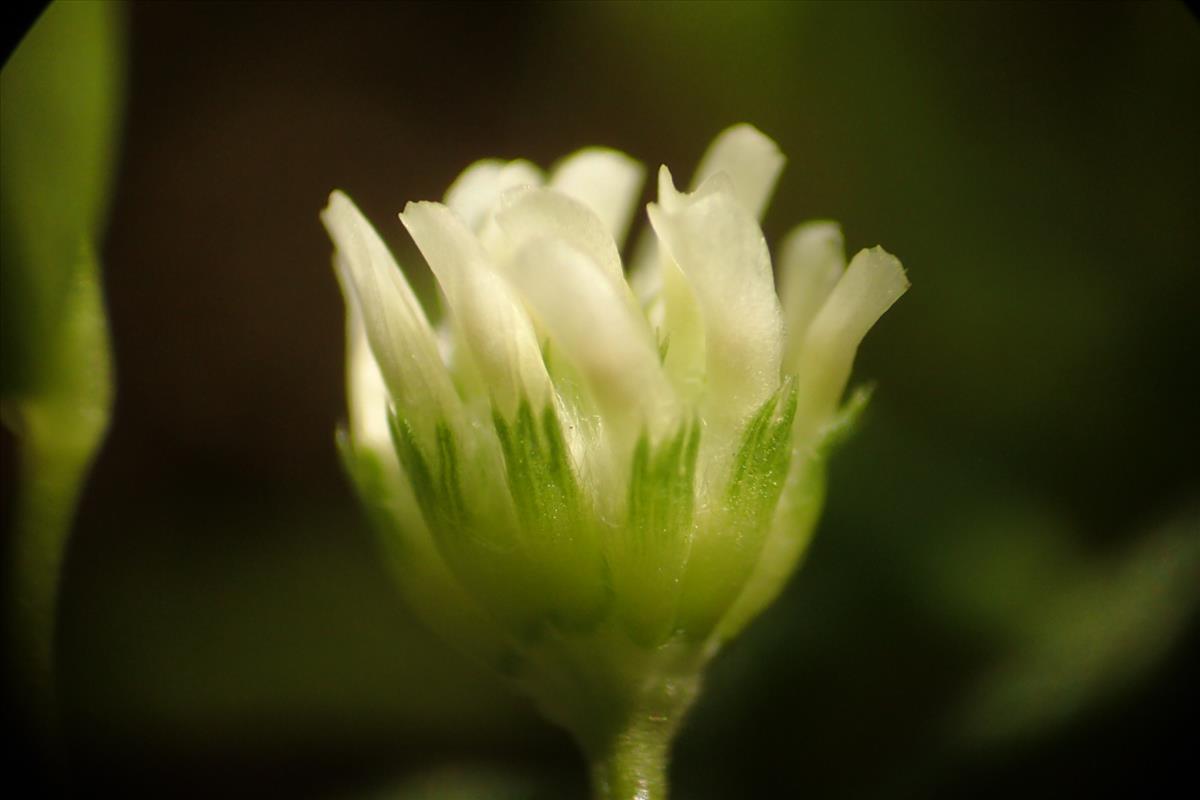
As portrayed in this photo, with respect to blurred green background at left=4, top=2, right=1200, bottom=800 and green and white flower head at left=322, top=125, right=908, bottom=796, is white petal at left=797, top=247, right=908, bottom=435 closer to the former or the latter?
green and white flower head at left=322, top=125, right=908, bottom=796

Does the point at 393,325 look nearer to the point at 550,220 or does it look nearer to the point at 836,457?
the point at 550,220

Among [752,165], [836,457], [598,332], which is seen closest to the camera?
[598,332]

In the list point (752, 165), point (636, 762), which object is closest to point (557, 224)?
point (752, 165)

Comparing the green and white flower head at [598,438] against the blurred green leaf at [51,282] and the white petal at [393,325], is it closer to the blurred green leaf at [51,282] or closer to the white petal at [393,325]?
the white petal at [393,325]

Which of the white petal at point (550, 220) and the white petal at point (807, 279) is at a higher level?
the white petal at point (807, 279)

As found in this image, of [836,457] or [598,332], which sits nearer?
[598,332]

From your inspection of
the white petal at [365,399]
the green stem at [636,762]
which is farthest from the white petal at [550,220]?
the green stem at [636,762]

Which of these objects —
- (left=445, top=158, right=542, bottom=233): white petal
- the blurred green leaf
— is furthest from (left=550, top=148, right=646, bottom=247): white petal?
the blurred green leaf

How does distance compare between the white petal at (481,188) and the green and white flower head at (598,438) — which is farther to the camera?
the white petal at (481,188)
